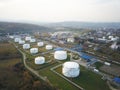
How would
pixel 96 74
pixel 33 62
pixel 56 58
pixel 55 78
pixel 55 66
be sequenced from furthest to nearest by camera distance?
1. pixel 56 58
2. pixel 33 62
3. pixel 55 66
4. pixel 96 74
5. pixel 55 78

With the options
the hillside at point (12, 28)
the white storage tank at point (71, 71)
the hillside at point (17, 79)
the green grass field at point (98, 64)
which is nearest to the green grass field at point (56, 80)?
the white storage tank at point (71, 71)

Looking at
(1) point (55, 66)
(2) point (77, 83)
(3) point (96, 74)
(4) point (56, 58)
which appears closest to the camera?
(2) point (77, 83)

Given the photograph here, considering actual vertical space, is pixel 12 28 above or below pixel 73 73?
below

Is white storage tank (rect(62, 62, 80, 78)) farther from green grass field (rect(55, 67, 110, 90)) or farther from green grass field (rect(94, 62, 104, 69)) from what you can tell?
green grass field (rect(94, 62, 104, 69))

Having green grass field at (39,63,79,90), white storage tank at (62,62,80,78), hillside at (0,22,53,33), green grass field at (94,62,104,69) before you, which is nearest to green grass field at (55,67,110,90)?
white storage tank at (62,62,80,78)

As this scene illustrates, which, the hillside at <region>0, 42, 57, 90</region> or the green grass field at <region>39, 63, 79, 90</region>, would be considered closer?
the hillside at <region>0, 42, 57, 90</region>

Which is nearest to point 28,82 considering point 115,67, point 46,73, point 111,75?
point 46,73

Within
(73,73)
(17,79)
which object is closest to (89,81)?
(73,73)

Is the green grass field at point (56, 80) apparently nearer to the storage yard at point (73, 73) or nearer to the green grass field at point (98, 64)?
the storage yard at point (73, 73)

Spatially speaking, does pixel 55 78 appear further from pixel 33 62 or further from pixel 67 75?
pixel 33 62

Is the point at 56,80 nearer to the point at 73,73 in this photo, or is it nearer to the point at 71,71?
the point at 71,71

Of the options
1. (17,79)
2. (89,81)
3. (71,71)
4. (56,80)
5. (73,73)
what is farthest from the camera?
(73,73)
